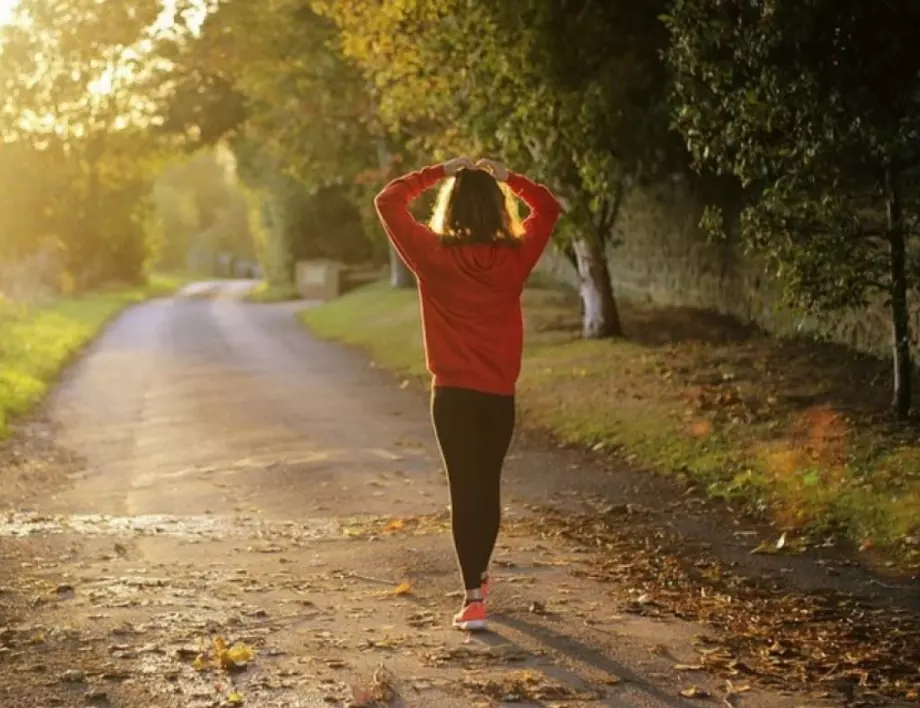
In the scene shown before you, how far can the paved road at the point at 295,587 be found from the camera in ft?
17.9

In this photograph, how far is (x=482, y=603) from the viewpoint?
634 cm

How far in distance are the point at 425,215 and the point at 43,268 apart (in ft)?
81.5

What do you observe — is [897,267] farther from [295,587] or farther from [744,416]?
[295,587]

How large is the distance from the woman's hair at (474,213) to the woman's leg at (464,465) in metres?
0.67

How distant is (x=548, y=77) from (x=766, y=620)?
36.3ft

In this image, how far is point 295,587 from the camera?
7.24m

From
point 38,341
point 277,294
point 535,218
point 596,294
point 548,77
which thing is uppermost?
point 548,77

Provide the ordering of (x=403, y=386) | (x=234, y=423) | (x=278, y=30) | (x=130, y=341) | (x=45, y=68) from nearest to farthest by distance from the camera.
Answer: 1. (x=234, y=423)
2. (x=403, y=386)
3. (x=278, y=30)
4. (x=130, y=341)
5. (x=45, y=68)

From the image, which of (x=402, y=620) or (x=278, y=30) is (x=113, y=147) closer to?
(x=278, y=30)

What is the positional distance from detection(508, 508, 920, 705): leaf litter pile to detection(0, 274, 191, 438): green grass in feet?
27.7

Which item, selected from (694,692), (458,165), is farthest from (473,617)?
(458,165)

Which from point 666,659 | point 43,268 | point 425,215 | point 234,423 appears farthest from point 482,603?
point 43,268

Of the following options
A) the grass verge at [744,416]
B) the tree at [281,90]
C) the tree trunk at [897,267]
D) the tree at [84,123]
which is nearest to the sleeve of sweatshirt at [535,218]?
the grass verge at [744,416]

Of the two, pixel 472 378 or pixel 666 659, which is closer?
pixel 666 659
